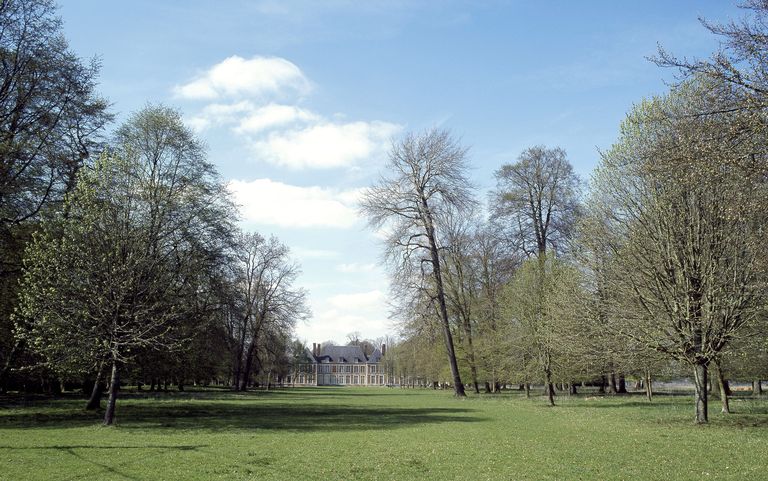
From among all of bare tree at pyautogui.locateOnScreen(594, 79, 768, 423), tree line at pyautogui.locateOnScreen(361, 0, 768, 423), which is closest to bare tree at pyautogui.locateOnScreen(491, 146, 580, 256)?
tree line at pyautogui.locateOnScreen(361, 0, 768, 423)

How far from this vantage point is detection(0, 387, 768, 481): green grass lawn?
38.8ft

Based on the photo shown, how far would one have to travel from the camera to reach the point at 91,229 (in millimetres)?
21172

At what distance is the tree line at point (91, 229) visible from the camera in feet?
68.3

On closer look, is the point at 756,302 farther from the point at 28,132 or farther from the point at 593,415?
the point at 28,132

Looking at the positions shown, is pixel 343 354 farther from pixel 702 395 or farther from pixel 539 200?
pixel 702 395

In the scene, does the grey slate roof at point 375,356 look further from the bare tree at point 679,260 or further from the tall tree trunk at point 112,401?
the bare tree at point 679,260

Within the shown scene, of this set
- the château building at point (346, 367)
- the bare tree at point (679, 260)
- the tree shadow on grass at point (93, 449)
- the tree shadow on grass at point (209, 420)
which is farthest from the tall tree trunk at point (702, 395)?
the château building at point (346, 367)

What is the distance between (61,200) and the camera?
969 inches

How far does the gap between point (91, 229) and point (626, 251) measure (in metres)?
19.8

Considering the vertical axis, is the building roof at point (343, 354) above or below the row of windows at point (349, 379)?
above

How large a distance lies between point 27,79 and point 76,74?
2.20m

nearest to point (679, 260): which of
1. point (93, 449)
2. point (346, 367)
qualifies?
point (93, 449)

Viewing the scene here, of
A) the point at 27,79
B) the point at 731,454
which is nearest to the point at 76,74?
the point at 27,79

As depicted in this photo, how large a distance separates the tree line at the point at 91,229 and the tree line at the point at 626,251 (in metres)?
15.6
